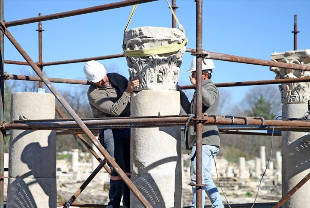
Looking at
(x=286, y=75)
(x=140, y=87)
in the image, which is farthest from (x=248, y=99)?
(x=140, y=87)

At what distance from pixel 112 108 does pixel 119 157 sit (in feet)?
2.38

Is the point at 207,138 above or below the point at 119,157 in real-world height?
above

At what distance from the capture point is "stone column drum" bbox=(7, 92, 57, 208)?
7.86 metres

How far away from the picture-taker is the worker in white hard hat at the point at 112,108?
732cm

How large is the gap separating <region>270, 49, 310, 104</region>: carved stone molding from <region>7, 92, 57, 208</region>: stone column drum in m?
4.75

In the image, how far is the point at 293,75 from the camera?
1083 centimetres

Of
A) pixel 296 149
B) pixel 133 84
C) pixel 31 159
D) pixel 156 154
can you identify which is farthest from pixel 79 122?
pixel 296 149

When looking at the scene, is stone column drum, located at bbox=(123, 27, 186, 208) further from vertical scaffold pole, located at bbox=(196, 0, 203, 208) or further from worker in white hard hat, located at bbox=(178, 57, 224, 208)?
vertical scaffold pole, located at bbox=(196, 0, 203, 208)

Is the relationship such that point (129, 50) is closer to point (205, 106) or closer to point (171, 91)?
point (171, 91)

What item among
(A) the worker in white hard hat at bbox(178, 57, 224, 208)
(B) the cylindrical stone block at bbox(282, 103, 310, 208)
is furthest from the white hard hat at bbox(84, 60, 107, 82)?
(B) the cylindrical stone block at bbox(282, 103, 310, 208)

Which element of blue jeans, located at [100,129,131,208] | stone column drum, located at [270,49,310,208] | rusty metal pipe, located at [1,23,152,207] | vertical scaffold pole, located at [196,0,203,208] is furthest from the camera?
stone column drum, located at [270,49,310,208]

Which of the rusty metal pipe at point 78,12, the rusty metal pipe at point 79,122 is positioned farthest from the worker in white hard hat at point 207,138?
the rusty metal pipe at point 78,12

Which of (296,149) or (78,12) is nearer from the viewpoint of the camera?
(78,12)

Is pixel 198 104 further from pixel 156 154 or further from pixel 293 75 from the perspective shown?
pixel 293 75
